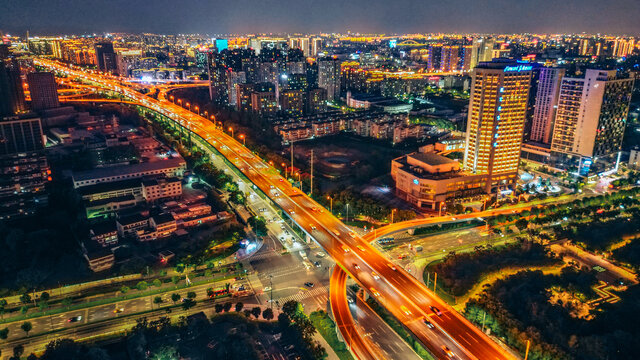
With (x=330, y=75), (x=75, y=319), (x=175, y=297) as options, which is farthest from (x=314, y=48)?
(x=75, y=319)

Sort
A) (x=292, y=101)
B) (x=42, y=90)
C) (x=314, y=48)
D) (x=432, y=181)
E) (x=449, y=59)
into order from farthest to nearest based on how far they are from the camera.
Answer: (x=314, y=48)
(x=449, y=59)
(x=292, y=101)
(x=42, y=90)
(x=432, y=181)

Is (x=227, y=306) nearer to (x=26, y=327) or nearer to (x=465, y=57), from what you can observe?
(x=26, y=327)

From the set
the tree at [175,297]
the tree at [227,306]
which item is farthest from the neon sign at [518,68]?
the tree at [175,297]

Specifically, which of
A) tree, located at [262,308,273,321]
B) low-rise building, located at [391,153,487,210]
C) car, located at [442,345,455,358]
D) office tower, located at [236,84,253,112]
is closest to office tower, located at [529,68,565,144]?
low-rise building, located at [391,153,487,210]

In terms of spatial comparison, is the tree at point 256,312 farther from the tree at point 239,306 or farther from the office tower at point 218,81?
the office tower at point 218,81

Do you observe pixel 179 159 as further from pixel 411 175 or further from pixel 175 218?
pixel 411 175
